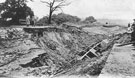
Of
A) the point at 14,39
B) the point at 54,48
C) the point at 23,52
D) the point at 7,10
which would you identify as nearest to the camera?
the point at 23,52

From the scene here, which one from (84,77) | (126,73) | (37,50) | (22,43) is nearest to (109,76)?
(126,73)

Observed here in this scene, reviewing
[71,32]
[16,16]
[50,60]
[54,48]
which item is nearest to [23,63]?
[50,60]

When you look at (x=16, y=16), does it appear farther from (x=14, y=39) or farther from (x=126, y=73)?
(x=126, y=73)

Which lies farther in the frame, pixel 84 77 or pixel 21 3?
pixel 21 3

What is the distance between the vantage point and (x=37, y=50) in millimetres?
9688

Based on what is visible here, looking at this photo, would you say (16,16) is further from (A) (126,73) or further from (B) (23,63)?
(A) (126,73)

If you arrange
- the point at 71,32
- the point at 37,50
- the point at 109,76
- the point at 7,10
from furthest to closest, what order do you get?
1. the point at 7,10
2. the point at 71,32
3. the point at 37,50
4. the point at 109,76

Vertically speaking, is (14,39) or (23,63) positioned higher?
(14,39)

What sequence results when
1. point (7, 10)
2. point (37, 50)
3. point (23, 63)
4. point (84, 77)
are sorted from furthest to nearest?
point (7, 10)
point (37, 50)
point (23, 63)
point (84, 77)

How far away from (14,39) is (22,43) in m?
0.74

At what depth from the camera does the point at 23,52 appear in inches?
349

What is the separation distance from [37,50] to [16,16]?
13.9m

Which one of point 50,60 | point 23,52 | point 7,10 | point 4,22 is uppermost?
point 7,10

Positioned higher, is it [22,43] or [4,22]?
[4,22]
